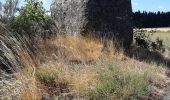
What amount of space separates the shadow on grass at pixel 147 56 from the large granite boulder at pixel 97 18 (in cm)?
45

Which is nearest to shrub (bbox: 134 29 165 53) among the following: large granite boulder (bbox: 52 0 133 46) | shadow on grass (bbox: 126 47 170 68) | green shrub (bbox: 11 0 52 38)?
shadow on grass (bbox: 126 47 170 68)

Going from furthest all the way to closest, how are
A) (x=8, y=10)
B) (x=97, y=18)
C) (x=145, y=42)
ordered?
1. (x=145, y=42)
2. (x=97, y=18)
3. (x=8, y=10)

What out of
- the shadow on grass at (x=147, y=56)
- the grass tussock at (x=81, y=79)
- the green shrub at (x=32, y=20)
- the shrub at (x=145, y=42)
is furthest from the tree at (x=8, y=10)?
the shrub at (x=145, y=42)

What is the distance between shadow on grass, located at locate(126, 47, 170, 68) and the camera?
45.8ft

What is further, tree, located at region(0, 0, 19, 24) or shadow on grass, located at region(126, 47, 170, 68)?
shadow on grass, located at region(126, 47, 170, 68)

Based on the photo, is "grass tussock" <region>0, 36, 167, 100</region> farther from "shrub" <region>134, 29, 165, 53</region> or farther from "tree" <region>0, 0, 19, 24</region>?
"shrub" <region>134, 29, 165, 53</region>

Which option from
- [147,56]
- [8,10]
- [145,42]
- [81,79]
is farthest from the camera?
[145,42]

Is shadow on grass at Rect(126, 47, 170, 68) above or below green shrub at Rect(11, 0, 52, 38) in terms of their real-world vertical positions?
below

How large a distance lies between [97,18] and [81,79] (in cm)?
572

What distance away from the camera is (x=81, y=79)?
30.8ft

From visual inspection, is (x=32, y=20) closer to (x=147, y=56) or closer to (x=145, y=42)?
(x=147, y=56)

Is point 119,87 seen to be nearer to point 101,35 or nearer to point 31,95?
point 31,95

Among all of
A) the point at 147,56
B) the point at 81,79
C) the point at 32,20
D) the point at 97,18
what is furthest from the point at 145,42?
the point at 81,79

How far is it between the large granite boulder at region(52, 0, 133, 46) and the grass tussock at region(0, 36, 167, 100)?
2.64m
